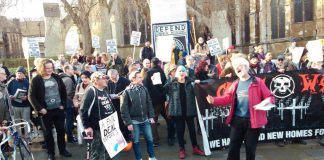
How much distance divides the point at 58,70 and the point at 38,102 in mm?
3281

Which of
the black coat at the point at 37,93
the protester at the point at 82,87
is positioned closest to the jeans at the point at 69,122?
the protester at the point at 82,87

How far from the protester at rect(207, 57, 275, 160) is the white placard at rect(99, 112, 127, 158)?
1.60 m

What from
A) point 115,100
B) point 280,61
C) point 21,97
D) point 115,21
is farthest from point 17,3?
point 280,61

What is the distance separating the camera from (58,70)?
9.66 meters

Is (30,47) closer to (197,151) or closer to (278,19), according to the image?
(197,151)

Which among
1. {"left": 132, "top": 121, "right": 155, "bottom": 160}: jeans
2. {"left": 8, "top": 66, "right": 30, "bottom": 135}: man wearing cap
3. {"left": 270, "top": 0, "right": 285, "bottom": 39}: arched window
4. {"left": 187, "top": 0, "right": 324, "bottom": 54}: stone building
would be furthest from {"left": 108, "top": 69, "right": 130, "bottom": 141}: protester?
{"left": 270, "top": 0, "right": 285, "bottom": 39}: arched window

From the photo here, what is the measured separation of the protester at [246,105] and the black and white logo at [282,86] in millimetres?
2054

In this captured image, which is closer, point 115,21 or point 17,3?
point 17,3

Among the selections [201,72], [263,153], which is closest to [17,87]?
[201,72]

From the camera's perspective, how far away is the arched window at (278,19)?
2991 cm

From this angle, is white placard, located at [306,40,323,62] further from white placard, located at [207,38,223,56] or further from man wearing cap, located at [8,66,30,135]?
man wearing cap, located at [8,66,30,135]

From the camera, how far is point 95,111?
5.40 metres

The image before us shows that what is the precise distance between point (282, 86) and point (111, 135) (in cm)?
375

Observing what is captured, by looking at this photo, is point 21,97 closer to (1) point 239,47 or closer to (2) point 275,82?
(2) point 275,82
